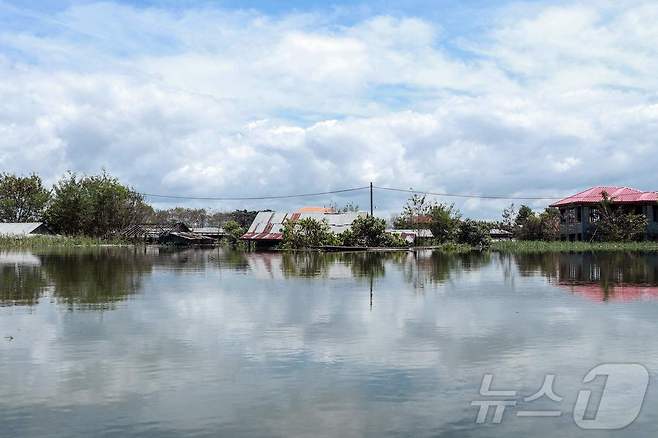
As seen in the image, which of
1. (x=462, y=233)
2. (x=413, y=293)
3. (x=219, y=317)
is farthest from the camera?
(x=462, y=233)

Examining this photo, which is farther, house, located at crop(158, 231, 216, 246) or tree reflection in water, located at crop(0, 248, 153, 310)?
house, located at crop(158, 231, 216, 246)

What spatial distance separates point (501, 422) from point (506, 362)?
285 cm

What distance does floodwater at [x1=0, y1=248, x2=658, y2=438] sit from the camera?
7266mm

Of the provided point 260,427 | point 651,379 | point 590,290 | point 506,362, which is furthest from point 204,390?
point 590,290

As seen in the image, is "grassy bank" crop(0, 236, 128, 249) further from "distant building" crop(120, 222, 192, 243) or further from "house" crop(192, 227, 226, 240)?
"house" crop(192, 227, 226, 240)

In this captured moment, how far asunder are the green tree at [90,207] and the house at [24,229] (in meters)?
2.62

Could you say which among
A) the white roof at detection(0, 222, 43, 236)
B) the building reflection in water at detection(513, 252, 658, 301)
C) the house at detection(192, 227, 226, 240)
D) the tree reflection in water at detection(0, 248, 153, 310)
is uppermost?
the white roof at detection(0, 222, 43, 236)

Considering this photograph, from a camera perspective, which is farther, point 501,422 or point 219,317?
point 219,317

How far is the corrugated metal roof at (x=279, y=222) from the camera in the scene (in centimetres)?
6719

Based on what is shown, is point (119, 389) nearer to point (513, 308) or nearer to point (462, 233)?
point (513, 308)

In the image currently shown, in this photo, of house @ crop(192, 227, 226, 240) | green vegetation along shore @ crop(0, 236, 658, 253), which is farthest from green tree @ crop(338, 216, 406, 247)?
house @ crop(192, 227, 226, 240)

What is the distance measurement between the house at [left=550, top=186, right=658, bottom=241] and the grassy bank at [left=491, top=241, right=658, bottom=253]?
4.53 metres

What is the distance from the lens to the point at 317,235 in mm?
57656

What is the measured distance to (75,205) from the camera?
76.1 m
